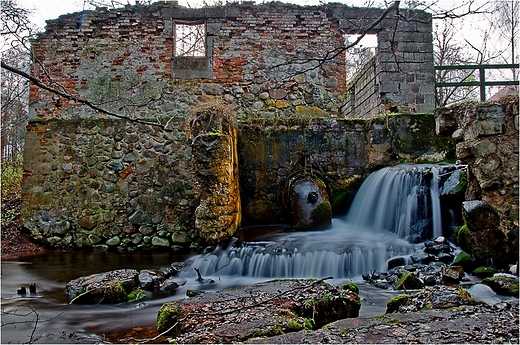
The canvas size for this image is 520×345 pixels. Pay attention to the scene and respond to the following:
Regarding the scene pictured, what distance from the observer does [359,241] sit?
583 cm

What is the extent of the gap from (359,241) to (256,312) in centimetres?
342

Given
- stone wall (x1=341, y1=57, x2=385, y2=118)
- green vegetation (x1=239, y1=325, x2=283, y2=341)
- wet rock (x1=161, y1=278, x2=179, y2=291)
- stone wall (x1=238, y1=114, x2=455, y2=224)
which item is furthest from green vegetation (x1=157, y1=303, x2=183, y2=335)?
stone wall (x1=341, y1=57, x2=385, y2=118)

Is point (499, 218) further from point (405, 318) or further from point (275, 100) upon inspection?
point (275, 100)

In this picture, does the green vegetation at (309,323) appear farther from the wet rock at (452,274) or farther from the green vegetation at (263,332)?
the wet rock at (452,274)

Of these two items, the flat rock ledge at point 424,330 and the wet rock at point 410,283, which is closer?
the flat rock ledge at point 424,330

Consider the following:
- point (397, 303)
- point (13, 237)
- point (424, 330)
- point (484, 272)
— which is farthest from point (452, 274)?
point (13, 237)

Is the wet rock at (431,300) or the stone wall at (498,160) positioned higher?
the stone wall at (498,160)

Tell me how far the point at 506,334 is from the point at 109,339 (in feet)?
8.56

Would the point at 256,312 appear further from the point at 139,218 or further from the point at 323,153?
the point at 323,153

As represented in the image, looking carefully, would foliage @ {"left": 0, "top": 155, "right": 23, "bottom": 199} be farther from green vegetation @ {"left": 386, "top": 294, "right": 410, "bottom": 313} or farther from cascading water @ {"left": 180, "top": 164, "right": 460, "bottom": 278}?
green vegetation @ {"left": 386, "top": 294, "right": 410, "bottom": 313}

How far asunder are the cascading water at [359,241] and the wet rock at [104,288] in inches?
40.0

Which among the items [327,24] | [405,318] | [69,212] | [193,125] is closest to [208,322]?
[405,318]

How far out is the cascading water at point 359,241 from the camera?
5.18 m

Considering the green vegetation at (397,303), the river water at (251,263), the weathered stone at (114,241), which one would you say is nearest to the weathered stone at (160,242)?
the river water at (251,263)
